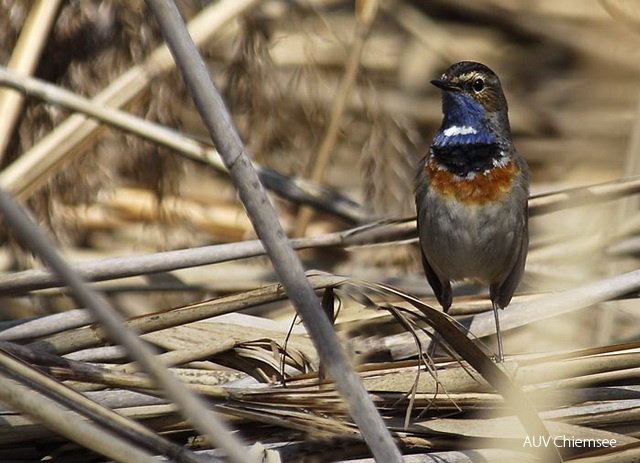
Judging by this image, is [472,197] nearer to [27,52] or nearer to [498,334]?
[498,334]

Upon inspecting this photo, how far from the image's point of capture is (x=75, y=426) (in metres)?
2.16

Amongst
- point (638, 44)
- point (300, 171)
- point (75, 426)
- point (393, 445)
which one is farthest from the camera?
point (300, 171)

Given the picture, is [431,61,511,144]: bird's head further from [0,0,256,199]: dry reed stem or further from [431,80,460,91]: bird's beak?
[0,0,256,199]: dry reed stem

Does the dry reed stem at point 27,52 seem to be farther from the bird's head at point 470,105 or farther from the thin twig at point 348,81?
the bird's head at point 470,105

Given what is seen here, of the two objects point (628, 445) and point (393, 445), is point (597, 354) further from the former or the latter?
point (393, 445)

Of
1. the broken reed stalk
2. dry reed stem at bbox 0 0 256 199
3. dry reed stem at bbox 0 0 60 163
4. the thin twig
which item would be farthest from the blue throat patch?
the broken reed stalk

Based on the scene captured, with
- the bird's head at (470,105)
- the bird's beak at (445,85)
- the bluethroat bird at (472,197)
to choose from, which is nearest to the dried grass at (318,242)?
the bluethroat bird at (472,197)

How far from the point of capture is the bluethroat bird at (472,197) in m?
4.05

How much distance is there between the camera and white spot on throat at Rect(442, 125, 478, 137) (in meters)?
4.24

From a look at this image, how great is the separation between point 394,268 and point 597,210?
1.01m

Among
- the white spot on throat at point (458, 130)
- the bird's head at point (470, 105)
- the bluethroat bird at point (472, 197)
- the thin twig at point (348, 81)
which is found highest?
the thin twig at point (348, 81)

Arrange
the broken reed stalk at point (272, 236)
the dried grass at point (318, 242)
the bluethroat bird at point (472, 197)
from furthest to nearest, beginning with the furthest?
the bluethroat bird at point (472, 197) → the dried grass at point (318, 242) → the broken reed stalk at point (272, 236)

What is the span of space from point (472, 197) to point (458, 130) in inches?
13.9

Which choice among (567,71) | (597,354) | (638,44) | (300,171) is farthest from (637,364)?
(567,71)
